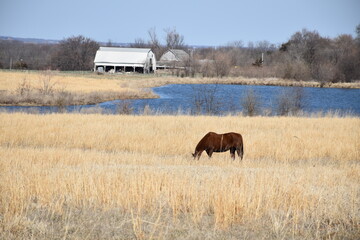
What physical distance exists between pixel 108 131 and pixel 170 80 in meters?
60.6

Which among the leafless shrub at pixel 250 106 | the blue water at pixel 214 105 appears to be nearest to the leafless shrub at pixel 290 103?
the blue water at pixel 214 105

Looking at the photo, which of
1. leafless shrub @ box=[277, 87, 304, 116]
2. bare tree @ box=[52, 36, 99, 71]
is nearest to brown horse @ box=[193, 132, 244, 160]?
leafless shrub @ box=[277, 87, 304, 116]

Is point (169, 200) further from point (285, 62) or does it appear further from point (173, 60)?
point (173, 60)

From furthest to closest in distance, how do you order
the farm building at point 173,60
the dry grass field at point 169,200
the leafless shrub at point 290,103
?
the farm building at point 173,60, the leafless shrub at point 290,103, the dry grass field at point 169,200

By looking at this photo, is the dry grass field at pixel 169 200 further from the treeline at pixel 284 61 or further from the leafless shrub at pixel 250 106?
the treeline at pixel 284 61

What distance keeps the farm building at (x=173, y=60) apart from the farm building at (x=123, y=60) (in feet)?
40.7

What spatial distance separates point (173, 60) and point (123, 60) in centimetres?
2041

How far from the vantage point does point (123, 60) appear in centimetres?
9731

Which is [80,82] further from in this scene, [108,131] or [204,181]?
[204,181]

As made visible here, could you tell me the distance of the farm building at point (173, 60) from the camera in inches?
4400

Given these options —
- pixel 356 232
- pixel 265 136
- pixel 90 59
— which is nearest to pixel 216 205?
pixel 356 232

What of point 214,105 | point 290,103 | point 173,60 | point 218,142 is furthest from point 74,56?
point 218,142

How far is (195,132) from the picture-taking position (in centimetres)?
2400

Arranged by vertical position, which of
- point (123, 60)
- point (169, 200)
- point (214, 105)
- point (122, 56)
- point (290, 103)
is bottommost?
point (214, 105)
